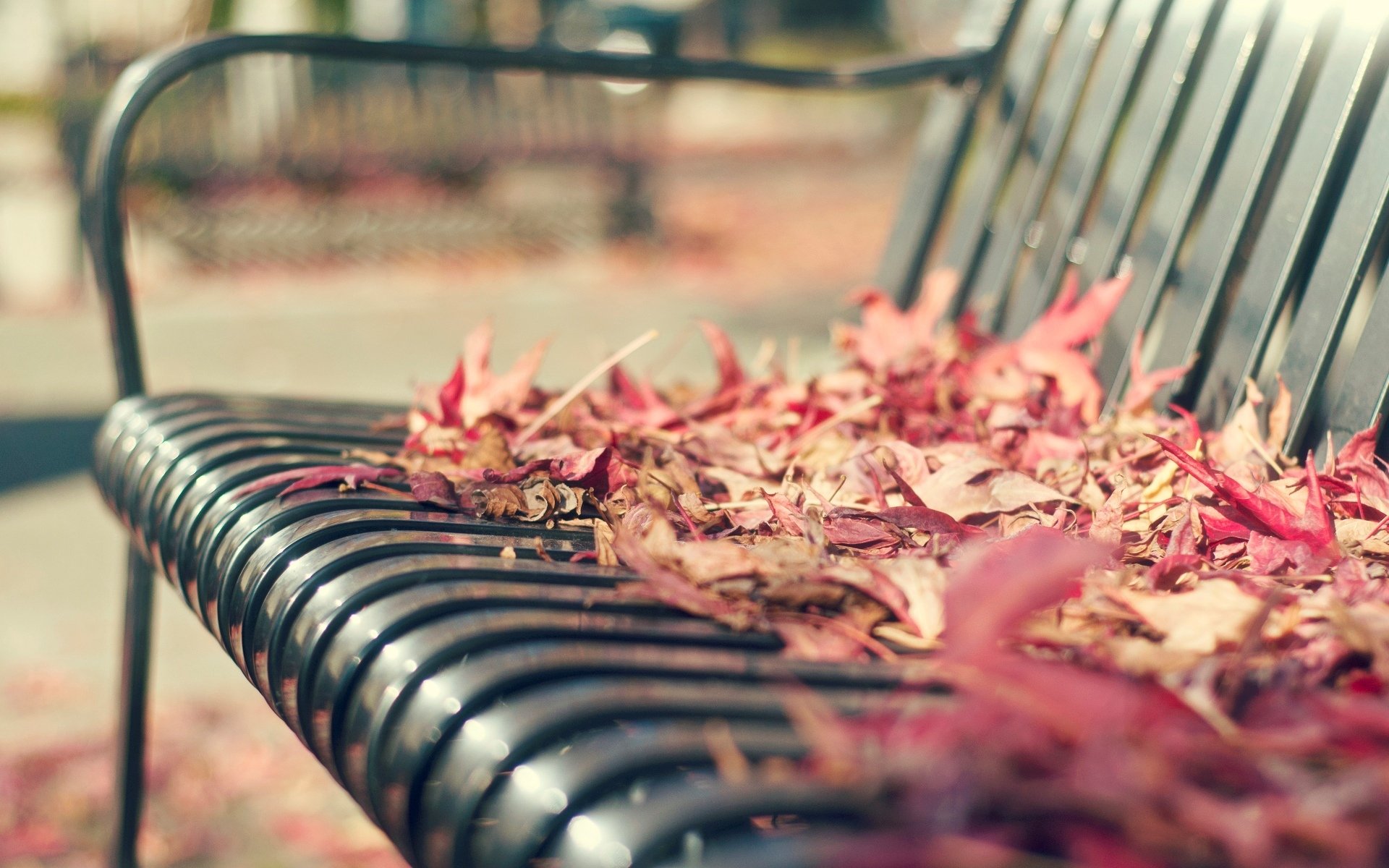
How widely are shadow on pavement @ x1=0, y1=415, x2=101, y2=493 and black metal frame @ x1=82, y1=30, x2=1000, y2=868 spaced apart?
2126 millimetres

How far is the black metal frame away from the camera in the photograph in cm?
158

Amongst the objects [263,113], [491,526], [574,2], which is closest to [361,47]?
[491,526]

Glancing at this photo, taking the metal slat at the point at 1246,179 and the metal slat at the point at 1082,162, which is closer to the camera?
the metal slat at the point at 1246,179

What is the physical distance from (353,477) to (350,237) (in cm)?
617

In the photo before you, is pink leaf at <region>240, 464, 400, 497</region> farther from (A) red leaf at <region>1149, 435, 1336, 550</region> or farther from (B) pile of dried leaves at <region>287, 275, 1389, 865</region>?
(A) red leaf at <region>1149, 435, 1336, 550</region>

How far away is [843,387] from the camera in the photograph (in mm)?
1387

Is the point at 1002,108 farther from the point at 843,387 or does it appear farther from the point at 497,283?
the point at 497,283

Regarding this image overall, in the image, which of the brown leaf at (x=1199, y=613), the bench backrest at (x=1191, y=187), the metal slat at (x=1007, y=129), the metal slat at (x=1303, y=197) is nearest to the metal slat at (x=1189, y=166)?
the bench backrest at (x=1191, y=187)

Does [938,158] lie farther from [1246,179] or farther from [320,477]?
[320,477]

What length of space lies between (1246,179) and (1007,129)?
0.49 metres

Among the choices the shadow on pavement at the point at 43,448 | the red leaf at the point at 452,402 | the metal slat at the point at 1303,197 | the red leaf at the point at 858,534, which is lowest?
the shadow on pavement at the point at 43,448

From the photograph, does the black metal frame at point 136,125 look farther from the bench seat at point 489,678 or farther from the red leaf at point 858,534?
the red leaf at point 858,534

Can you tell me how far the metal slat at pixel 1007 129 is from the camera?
1.78m

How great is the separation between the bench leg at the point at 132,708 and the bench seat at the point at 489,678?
1.57 feet
